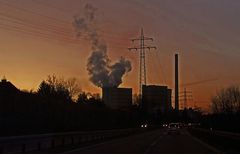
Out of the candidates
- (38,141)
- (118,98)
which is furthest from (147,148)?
(118,98)

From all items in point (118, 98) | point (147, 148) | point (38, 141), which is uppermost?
point (118, 98)

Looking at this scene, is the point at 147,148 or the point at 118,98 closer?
the point at 147,148

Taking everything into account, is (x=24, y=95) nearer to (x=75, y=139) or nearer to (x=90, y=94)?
(x=75, y=139)

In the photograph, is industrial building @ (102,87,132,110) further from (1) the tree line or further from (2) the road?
(2) the road

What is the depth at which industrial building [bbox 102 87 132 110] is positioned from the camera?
149 m

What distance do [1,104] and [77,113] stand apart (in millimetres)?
25295

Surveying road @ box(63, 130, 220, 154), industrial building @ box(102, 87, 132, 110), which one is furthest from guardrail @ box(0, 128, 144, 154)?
industrial building @ box(102, 87, 132, 110)

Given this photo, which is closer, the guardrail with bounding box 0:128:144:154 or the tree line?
the guardrail with bounding box 0:128:144:154

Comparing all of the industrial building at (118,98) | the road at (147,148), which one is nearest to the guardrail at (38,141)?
the road at (147,148)

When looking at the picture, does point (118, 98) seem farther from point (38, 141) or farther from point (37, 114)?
point (38, 141)

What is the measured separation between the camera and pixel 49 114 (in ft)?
168

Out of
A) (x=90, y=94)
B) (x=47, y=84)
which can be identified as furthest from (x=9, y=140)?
(x=90, y=94)

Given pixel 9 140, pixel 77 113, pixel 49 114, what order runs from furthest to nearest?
pixel 77 113 < pixel 49 114 < pixel 9 140

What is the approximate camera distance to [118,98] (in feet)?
536
